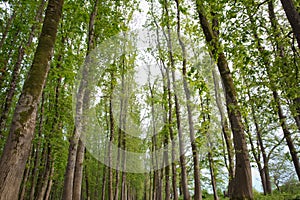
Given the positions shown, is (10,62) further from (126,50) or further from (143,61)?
(143,61)

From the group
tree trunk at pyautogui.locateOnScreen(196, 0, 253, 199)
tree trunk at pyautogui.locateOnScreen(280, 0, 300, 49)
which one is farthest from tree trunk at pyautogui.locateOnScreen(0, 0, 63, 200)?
tree trunk at pyautogui.locateOnScreen(280, 0, 300, 49)

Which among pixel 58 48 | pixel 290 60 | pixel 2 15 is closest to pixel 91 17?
pixel 58 48

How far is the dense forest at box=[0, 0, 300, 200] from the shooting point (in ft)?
18.9

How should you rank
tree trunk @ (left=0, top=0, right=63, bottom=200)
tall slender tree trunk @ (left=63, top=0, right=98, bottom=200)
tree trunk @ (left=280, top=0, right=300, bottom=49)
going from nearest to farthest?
tree trunk @ (left=0, top=0, right=63, bottom=200) → tree trunk @ (left=280, top=0, right=300, bottom=49) → tall slender tree trunk @ (left=63, top=0, right=98, bottom=200)

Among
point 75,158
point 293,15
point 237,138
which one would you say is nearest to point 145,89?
point 75,158

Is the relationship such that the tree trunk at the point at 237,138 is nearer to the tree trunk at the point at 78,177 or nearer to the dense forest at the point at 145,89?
the dense forest at the point at 145,89

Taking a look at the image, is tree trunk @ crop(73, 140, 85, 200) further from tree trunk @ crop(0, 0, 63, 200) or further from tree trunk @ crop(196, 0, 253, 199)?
tree trunk @ crop(196, 0, 253, 199)

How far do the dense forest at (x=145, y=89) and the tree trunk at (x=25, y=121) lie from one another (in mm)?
18

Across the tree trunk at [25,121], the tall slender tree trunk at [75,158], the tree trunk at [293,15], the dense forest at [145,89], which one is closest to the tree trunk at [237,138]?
the dense forest at [145,89]

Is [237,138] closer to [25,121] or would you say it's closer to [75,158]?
[25,121]

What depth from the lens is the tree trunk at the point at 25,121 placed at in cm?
374

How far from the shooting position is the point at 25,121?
13.7ft

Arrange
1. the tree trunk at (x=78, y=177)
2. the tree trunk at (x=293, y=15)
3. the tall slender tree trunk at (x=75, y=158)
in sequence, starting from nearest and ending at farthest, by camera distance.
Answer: the tree trunk at (x=293, y=15) → the tall slender tree trunk at (x=75, y=158) → the tree trunk at (x=78, y=177)

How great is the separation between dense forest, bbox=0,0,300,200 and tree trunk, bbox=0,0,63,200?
2cm
